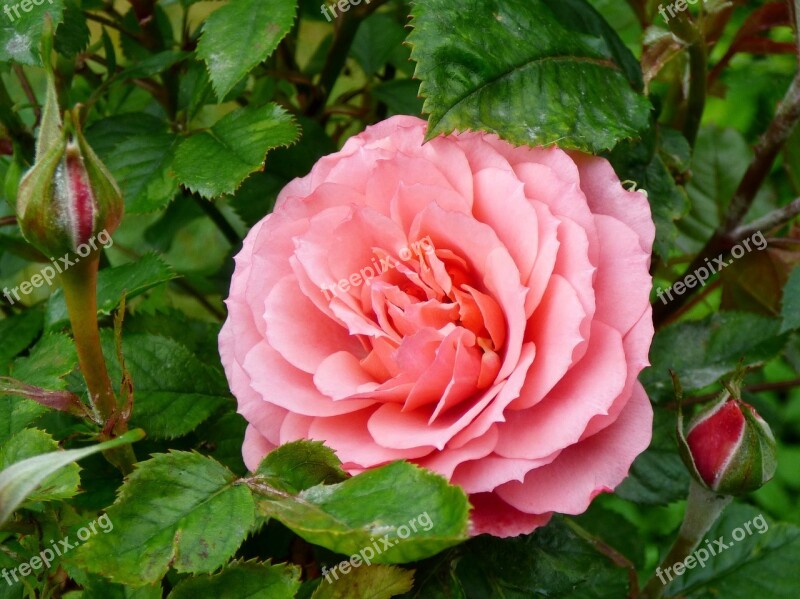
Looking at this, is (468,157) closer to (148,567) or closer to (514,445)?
(514,445)

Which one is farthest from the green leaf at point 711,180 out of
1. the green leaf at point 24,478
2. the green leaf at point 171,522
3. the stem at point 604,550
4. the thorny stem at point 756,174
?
the green leaf at point 24,478

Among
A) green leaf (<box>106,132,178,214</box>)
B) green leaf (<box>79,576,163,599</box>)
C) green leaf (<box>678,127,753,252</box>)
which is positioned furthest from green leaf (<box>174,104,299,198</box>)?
green leaf (<box>678,127,753,252</box>)

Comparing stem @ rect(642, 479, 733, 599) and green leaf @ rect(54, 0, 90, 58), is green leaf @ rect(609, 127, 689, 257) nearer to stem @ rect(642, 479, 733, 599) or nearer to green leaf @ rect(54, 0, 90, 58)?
stem @ rect(642, 479, 733, 599)

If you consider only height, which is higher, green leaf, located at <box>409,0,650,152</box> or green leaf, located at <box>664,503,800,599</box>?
green leaf, located at <box>409,0,650,152</box>

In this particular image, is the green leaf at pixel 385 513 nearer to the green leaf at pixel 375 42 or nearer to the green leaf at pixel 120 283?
the green leaf at pixel 120 283

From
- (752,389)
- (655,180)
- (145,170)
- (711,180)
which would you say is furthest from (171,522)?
→ (711,180)

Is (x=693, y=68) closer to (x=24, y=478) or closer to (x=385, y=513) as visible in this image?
(x=385, y=513)

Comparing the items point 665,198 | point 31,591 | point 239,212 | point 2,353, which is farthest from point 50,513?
point 665,198
